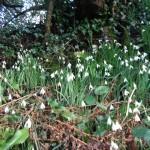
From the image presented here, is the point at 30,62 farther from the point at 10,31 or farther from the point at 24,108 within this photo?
the point at 10,31

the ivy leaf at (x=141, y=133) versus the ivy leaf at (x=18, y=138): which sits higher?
the ivy leaf at (x=141, y=133)

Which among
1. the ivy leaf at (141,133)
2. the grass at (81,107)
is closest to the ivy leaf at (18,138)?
the grass at (81,107)

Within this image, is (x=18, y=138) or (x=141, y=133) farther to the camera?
(x=18, y=138)

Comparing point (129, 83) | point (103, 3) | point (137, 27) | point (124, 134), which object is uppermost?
point (103, 3)

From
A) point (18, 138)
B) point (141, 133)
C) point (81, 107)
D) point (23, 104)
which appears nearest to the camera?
point (141, 133)

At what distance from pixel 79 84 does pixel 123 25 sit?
3.15 m

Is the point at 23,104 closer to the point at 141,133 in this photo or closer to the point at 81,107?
the point at 81,107

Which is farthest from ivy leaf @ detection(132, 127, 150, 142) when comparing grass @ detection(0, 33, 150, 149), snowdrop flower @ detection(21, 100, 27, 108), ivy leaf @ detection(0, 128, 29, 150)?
snowdrop flower @ detection(21, 100, 27, 108)

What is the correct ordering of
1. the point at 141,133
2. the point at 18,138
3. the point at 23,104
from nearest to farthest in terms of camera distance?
1. the point at 141,133
2. the point at 18,138
3. the point at 23,104

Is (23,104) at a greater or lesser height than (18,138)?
greater

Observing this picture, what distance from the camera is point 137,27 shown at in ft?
21.0

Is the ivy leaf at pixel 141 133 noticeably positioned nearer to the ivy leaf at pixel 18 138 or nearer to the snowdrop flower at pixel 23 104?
the ivy leaf at pixel 18 138

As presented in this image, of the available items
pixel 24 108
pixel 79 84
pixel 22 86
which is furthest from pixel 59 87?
pixel 24 108

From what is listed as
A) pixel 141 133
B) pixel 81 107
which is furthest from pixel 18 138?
pixel 81 107
